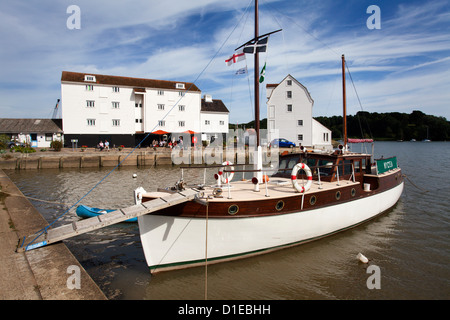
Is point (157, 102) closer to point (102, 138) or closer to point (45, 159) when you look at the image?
point (102, 138)

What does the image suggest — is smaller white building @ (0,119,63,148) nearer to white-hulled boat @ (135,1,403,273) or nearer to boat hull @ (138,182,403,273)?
white-hulled boat @ (135,1,403,273)

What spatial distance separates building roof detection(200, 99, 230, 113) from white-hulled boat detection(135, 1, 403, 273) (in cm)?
3720

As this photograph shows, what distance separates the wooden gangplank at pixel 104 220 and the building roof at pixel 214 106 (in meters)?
39.9

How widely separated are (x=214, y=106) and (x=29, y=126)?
90.3ft

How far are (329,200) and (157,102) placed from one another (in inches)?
1432

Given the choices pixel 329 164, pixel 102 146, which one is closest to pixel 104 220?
pixel 329 164

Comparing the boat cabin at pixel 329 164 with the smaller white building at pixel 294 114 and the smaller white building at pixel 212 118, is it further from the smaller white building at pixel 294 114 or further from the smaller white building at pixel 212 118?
the smaller white building at pixel 212 118

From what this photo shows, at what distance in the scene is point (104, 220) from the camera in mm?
6344

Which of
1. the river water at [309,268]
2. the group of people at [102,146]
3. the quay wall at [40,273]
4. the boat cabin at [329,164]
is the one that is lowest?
the river water at [309,268]

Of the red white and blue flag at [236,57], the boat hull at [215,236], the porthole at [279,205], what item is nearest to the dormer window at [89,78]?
the red white and blue flag at [236,57]

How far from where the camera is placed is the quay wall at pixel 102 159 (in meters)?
27.2

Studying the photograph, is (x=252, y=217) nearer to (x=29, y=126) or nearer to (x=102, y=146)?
(x=102, y=146)

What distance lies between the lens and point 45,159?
91.3ft
